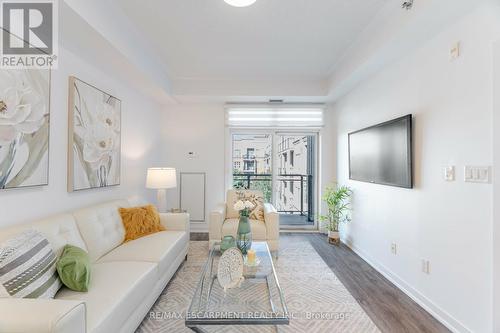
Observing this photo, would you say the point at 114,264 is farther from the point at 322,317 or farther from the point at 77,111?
the point at 322,317

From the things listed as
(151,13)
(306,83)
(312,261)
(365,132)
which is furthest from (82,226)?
(306,83)

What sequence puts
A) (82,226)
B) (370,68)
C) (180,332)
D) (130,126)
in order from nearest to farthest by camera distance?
(180,332), (82,226), (370,68), (130,126)

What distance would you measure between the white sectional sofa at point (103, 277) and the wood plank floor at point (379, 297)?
1837 millimetres

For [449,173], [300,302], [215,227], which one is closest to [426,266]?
[449,173]

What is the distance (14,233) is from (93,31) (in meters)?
1.59

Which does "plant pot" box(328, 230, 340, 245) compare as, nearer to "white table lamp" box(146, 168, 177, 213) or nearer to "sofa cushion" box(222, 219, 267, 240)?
"sofa cushion" box(222, 219, 267, 240)

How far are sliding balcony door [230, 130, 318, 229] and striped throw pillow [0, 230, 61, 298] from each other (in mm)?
3239

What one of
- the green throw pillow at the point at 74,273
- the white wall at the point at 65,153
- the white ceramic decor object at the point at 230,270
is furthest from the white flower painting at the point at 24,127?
the white ceramic decor object at the point at 230,270

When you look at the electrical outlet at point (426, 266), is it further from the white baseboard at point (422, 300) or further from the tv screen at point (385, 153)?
the tv screen at point (385, 153)

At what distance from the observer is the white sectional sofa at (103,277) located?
103cm

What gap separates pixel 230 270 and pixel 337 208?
2.58 meters

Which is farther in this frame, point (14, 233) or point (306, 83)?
point (306, 83)

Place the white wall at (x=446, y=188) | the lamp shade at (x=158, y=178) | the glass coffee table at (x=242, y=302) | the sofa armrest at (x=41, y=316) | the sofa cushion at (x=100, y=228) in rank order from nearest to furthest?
the sofa armrest at (x=41, y=316) → the glass coffee table at (x=242, y=302) → the white wall at (x=446, y=188) → the sofa cushion at (x=100, y=228) → the lamp shade at (x=158, y=178)

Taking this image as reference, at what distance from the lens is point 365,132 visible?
3.11m
